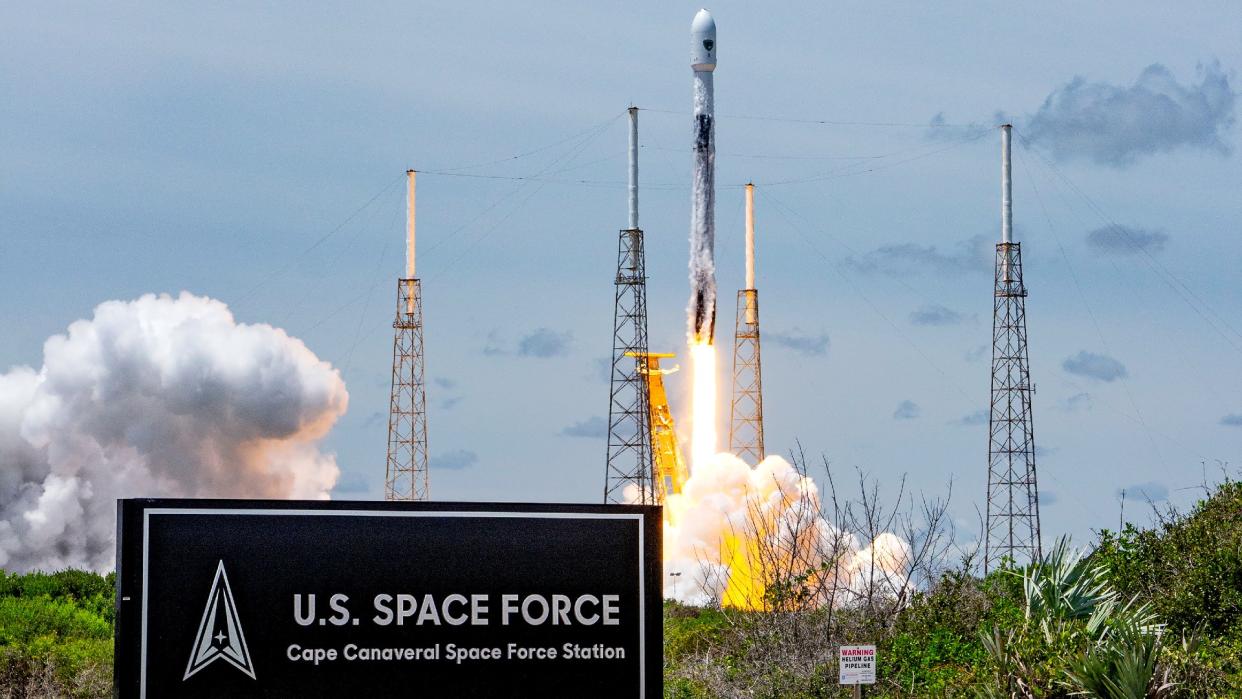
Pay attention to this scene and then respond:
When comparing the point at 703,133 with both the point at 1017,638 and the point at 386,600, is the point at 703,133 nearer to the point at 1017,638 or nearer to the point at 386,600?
the point at 1017,638

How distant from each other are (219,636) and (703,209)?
143 feet

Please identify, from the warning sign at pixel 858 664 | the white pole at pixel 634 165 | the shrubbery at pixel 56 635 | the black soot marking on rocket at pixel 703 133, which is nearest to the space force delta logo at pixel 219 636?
the warning sign at pixel 858 664

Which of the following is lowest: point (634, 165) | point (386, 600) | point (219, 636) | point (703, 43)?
point (219, 636)

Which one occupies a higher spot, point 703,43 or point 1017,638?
Answer: point 703,43

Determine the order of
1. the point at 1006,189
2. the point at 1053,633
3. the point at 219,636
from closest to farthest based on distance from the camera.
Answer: the point at 219,636
the point at 1053,633
the point at 1006,189

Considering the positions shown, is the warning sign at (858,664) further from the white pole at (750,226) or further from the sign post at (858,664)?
the white pole at (750,226)

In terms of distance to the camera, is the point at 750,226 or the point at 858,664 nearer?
the point at 858,664

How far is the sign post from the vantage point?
16.9 m

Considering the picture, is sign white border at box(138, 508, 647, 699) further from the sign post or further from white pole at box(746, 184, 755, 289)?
white pole at box(746, 184, 755, 289)

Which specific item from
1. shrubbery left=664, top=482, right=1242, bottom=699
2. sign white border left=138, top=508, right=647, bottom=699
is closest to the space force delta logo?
sign white border left=138, top=508, right=647, bottom=699

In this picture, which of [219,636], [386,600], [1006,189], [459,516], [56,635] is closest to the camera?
[219,636]

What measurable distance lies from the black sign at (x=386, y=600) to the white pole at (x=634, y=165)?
4302 centimetres

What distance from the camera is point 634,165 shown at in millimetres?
55938

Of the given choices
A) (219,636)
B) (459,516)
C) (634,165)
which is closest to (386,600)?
→ (459,516)
